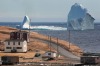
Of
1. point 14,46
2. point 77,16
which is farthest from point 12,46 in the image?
point 77,16

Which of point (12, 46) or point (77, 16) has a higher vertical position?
point (77, 16)

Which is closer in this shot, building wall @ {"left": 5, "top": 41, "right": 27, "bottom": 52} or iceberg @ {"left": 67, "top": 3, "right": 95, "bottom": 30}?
building wall @ {"left": 5, "top": 41, "right": 27, "bottom": 52}

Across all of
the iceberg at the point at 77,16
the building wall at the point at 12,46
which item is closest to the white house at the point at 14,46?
the building wall at the point at 12,46

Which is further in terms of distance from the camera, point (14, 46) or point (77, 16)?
point (77, 16)

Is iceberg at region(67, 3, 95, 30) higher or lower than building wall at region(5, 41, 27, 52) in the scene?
higher

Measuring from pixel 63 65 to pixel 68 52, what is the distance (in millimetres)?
17160

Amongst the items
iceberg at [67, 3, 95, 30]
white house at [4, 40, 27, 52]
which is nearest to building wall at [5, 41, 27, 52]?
white house at [4, 40, 27, 52]

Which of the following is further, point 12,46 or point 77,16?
point 77,16

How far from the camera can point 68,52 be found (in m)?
85.4

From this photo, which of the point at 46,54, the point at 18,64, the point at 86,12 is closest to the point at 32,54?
the point at 46,54

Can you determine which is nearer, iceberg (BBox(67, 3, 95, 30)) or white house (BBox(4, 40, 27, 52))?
white house (BBox(4, 40, 27, 52))

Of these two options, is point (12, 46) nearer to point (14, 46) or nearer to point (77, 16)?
point (14, 46)

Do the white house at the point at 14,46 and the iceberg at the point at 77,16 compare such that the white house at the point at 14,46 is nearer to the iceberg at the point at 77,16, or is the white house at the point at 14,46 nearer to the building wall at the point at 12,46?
the building wall at the point at 12,46

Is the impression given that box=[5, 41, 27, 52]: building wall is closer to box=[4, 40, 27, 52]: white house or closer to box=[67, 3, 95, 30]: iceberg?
box=[4, 40, 27, 52]: white house
